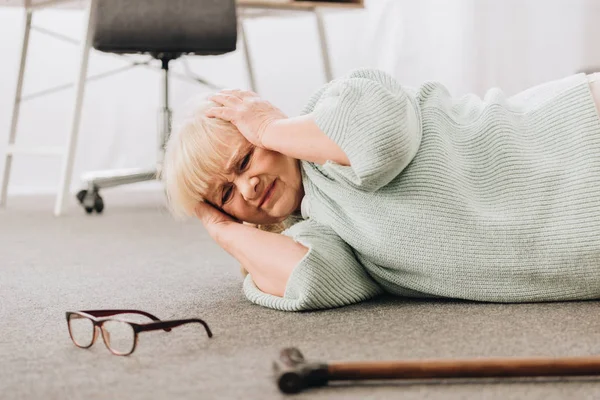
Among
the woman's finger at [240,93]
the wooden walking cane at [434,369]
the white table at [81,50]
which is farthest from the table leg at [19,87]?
the wooden walking cane at [434,369]

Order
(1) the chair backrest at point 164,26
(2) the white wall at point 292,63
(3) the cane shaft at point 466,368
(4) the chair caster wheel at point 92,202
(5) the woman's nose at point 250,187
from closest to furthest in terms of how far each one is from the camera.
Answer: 1. (3) the cane shaft at point 466,368
2. (5) the woman's nose at point 250,187
3. (1) the chair backrest at point 164,26
4. (4) the chair caster wheel at point 92,202
5. (2) the white wall at point 292,63

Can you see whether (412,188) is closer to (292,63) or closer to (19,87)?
(19,87)

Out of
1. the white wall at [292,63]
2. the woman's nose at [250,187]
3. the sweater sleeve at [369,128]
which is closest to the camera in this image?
the sweater sleeve at [369,128]

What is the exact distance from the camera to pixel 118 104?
3.58 metres

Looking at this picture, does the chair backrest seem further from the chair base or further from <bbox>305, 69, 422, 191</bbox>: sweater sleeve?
<bbox>305, 69, 422, 191</bbox>: sweater sleeve

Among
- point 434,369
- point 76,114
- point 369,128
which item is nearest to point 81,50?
point 76,114

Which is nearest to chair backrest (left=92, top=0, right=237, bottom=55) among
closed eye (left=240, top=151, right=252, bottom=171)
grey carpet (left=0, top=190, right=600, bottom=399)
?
grey carpet (left=0, top=190, right=600, bottom=399)

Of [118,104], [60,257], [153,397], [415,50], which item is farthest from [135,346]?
[118,104]

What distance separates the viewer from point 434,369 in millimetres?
637

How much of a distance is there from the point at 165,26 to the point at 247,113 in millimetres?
1231

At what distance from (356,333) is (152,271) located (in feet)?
2.09

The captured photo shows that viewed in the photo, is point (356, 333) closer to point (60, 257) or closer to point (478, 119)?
point (478, 119)

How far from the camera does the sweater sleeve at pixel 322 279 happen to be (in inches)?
39.6

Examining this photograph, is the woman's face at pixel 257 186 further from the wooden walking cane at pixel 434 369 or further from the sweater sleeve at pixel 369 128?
the wooden walking cane at pixel 434 369
